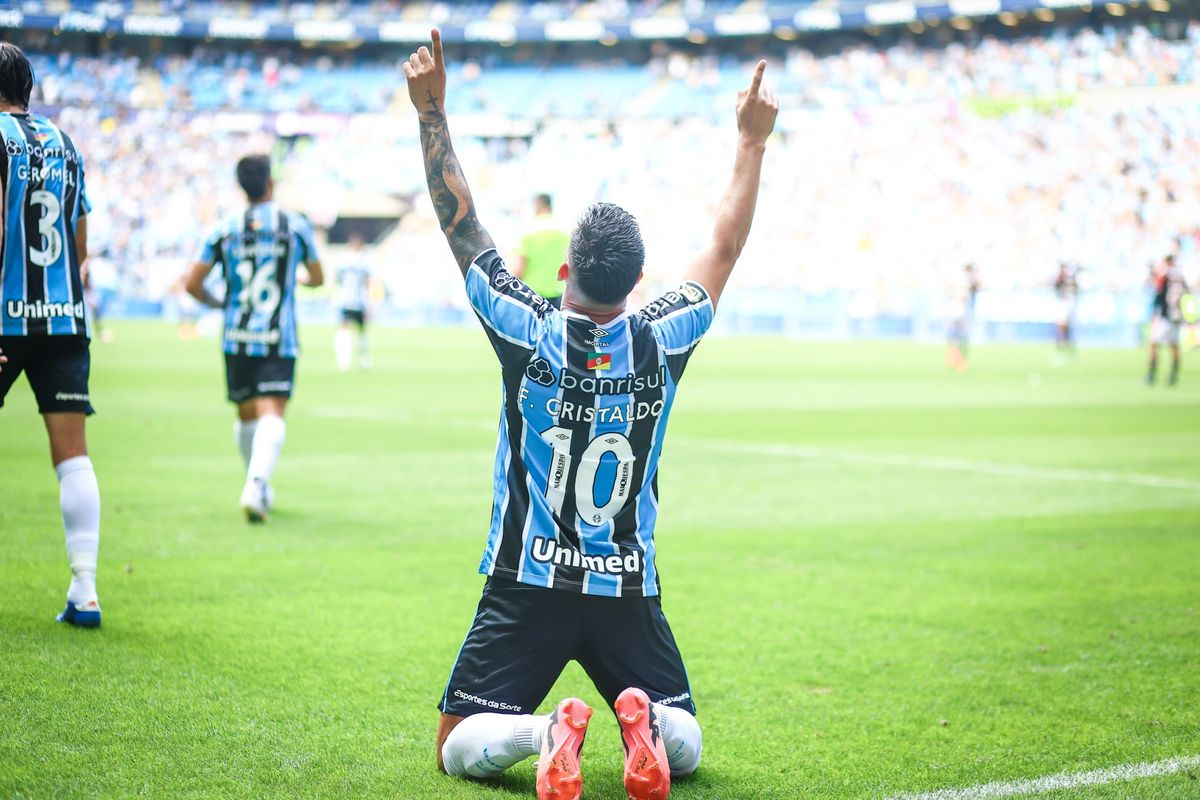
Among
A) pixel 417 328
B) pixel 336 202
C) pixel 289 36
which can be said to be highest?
pixel 289 36

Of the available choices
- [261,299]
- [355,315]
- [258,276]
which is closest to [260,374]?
[261,299]

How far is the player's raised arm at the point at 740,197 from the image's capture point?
152 inches

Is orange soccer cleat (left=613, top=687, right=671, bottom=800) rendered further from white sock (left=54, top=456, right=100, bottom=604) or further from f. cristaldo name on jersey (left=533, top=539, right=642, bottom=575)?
white sock (left=54, top=456, right=100, bottom=604)

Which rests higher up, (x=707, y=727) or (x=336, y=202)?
(x=336, y=202)

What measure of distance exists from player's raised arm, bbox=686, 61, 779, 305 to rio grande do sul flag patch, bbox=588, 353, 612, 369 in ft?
1.43

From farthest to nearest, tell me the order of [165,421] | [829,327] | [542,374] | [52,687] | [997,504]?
[829,327]
[165,421]
[997,504]
[52,687]
[542,374]

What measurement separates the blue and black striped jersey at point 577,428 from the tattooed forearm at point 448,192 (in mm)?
96

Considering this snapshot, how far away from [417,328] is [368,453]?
33301 mm

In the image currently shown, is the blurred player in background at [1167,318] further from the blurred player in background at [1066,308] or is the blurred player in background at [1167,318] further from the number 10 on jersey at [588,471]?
the number 10 on jersey at [588,471]


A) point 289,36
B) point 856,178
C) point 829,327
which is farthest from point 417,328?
point 289,36

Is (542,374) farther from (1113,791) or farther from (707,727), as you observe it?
(1113,791)

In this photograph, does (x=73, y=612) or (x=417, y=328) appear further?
(x=417, y=328)

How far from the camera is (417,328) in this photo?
4469cm

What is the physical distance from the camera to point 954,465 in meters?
11.7
